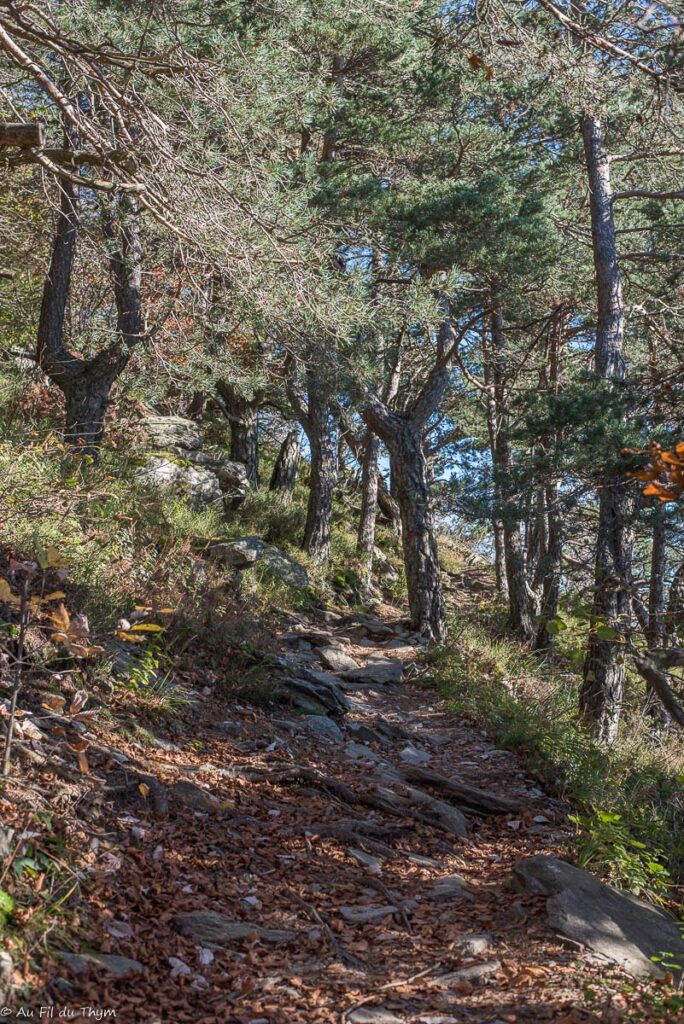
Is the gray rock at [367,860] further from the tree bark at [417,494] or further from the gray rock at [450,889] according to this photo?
the tree bark at [417,494]

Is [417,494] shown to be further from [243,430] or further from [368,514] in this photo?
[243,430]

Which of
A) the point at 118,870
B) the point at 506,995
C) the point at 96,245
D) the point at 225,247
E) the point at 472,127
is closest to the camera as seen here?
the point at 506,995

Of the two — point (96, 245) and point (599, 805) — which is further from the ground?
point (96, 245)

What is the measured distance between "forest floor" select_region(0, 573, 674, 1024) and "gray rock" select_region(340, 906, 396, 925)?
0.03 ft

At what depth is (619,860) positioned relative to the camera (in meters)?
4.73

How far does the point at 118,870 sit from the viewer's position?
3867mm

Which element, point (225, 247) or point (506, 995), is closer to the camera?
point (506, 995)

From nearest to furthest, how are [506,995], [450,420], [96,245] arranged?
1. [506,995]
2. [96,245]
3. [450,420]

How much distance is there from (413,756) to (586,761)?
1510mm

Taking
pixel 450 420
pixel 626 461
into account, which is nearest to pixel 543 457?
pixel 626 461

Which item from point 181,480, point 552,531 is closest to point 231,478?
point 181,480

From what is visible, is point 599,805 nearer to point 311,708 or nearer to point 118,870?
point 311,708

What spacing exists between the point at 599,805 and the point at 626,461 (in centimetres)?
293

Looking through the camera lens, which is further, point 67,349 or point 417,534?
point 417,534
